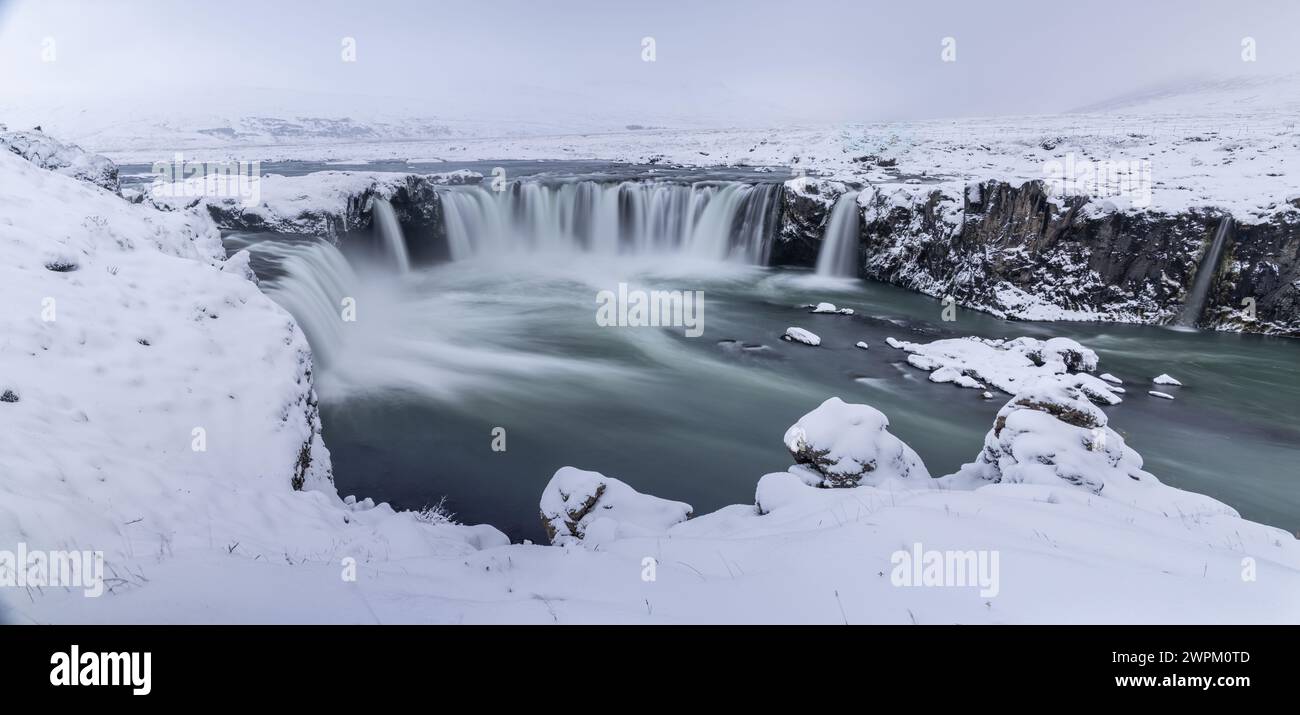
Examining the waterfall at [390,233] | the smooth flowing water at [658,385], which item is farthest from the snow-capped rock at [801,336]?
the waterfall at [390,233]

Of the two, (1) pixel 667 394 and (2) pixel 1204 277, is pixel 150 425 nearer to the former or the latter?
(1) pixel 667 394

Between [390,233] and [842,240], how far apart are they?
744 inches

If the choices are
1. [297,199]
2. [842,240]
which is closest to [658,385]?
[297,199]

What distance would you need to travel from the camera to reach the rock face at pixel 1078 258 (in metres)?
18.1

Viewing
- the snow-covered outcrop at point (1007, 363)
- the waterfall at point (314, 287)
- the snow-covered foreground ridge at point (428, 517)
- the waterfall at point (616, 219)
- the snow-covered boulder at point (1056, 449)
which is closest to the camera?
the snow-covered foreground ridge at point (428, 517)

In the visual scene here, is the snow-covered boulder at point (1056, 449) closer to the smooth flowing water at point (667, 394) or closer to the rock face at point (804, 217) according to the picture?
the smooth flowing water at point (667, 394)

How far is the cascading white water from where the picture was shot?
24766 mm

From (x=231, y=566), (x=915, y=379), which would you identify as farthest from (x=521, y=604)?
(x=915, y=379)

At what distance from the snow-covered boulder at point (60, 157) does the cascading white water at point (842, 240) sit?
23189 mm

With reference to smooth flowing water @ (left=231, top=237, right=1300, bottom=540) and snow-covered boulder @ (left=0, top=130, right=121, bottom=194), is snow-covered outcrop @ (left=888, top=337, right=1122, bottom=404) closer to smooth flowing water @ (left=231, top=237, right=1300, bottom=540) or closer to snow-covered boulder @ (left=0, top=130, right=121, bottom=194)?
smooth flowing water @ (left=231, top=237, right=1300, bottom=540)

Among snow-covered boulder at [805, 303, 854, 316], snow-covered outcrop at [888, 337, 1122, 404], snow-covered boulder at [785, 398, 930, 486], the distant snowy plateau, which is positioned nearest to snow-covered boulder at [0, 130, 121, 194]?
the distant snowy plateau

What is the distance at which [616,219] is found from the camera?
29625mm
